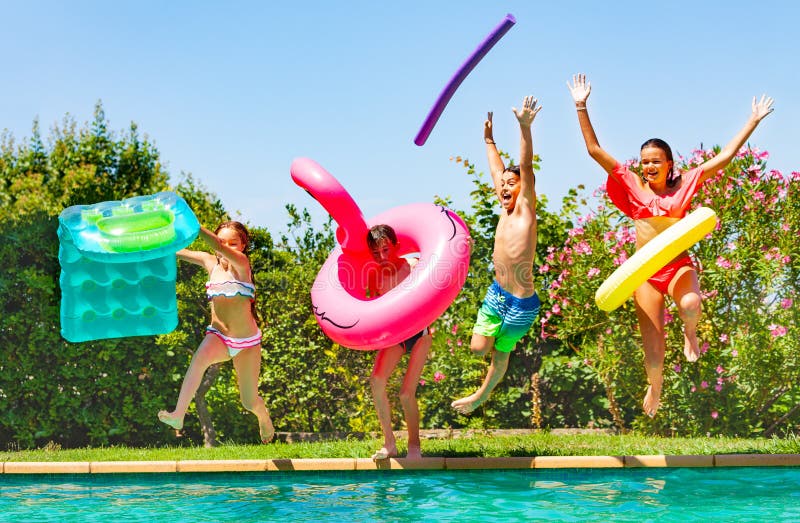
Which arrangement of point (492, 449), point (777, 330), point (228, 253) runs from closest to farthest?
point (228, 253) < point (492, 449) < point (777, 330)

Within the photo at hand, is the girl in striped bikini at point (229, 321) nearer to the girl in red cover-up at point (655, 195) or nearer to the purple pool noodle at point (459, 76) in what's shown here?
the purple pool noodle at point (459, 76)

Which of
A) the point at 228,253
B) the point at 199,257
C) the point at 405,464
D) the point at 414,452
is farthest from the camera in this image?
the point at 199,257

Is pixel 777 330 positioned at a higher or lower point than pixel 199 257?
lower

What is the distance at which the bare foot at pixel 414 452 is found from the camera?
286 inches

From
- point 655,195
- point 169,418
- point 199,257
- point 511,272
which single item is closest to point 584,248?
point 655,195

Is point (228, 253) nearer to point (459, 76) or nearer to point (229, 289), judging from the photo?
point (229, 289)

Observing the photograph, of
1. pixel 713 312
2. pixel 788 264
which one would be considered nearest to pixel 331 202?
pixel 713 312

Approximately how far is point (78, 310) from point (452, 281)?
2.92 metres

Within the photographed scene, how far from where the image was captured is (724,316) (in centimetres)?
912

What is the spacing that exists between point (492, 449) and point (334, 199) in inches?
101

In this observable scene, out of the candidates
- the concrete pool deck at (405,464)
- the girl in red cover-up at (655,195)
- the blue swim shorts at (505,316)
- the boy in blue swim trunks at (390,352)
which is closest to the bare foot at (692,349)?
the girl in red cover-up at (655,195)

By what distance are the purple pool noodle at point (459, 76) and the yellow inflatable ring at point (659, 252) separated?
6.40 feet

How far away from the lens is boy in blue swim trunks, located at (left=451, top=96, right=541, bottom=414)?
22.0ft

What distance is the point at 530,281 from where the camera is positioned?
6.75 meters
